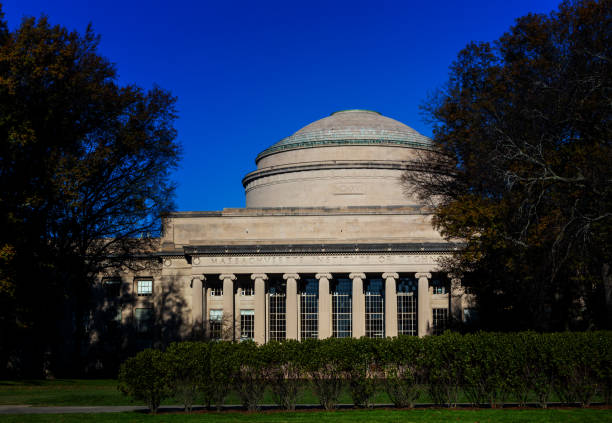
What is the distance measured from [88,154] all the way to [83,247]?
5.66 metres

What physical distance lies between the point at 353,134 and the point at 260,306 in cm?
2034

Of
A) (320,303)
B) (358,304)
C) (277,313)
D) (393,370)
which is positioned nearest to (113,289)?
(277,313)

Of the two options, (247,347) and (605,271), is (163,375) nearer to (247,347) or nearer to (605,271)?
(247,347)

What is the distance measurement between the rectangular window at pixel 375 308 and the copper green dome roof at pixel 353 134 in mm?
14767

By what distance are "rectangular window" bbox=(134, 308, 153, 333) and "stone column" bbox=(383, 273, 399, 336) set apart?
62.6 ft

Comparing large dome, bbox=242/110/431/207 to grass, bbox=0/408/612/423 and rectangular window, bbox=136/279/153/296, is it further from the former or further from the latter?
grass, bbox=0/408/612/423

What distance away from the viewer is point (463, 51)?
34.6 m

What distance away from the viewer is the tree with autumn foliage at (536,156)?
24562 millimetres

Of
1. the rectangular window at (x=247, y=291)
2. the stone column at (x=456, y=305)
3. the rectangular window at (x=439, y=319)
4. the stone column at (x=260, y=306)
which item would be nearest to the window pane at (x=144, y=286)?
the rectangular window at (x=247, y=291)

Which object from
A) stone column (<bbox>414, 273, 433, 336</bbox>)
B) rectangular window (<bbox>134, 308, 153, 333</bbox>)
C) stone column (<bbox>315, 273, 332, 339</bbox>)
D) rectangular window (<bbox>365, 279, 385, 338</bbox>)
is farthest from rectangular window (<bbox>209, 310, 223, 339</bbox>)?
stone column (<bbox>414, 273, 433, 336</bbox>)

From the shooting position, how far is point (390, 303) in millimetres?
50062

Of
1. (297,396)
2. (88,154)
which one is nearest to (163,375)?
(297,396)

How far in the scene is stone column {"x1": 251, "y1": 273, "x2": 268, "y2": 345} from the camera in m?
49.7

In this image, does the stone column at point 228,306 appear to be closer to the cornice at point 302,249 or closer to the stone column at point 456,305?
the cornice at point 302,249
